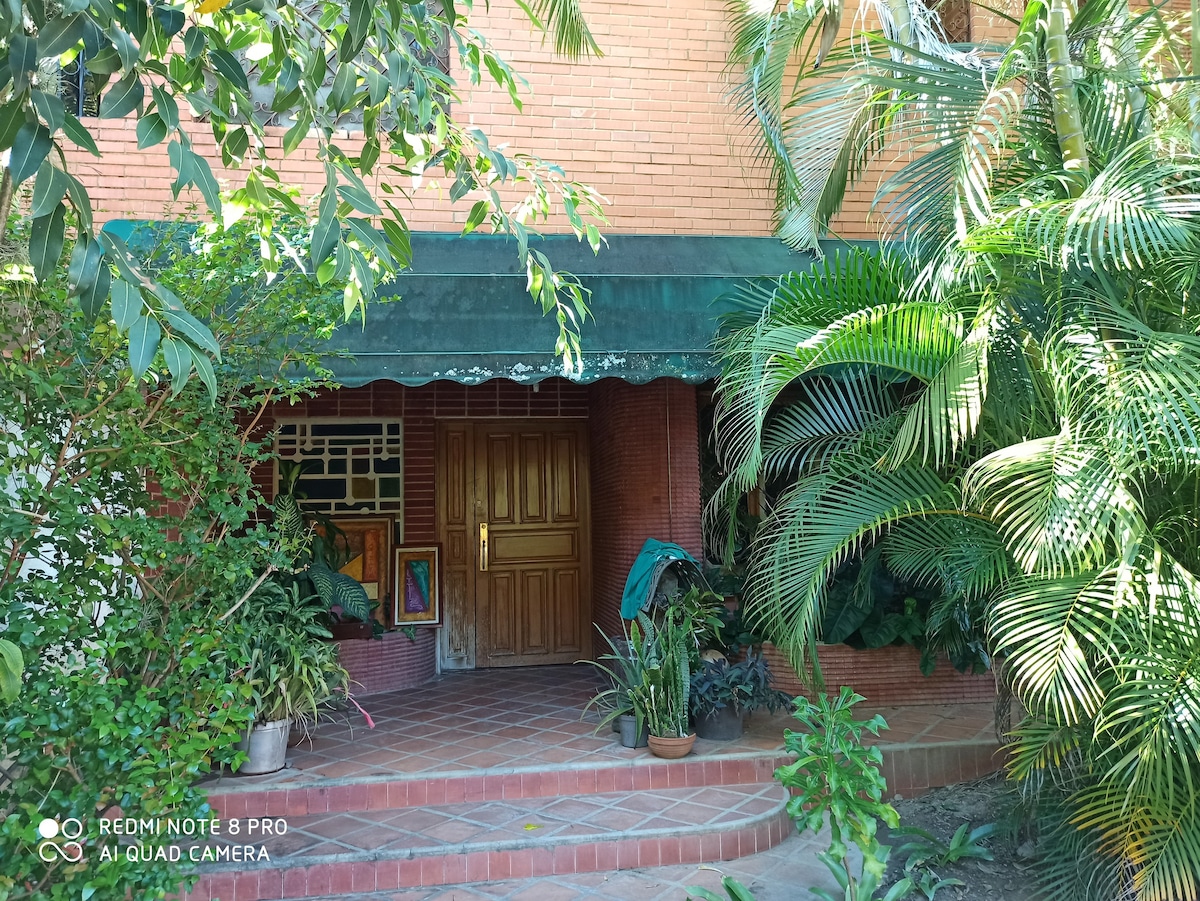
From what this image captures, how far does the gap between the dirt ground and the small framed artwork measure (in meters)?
4.86

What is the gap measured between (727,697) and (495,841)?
193 centimetres

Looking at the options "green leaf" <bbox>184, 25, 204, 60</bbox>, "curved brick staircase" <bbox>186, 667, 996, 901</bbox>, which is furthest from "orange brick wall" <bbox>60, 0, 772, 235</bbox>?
"green leaf" <bbox>184, 25, 204, 60</bbox>

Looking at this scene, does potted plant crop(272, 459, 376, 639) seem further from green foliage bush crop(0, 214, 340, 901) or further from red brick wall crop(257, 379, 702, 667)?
green foliage bush crop(0, 214, 340, 901)

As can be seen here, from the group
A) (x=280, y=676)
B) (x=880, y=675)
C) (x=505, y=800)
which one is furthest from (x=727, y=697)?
(x=280, y=676)

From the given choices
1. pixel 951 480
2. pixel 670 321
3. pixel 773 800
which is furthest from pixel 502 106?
pixel 773 800

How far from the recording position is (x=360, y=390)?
8.63 metres

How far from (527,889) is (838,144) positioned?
5.02 m

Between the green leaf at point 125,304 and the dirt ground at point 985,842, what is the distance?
4429mm

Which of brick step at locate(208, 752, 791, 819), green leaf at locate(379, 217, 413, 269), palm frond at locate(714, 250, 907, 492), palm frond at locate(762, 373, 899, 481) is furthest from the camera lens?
brick step at locate(208, 752, 791, 819)

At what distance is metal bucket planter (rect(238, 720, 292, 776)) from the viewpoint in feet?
17.1

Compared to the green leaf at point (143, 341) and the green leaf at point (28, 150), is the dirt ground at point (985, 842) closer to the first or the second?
the green leaf at point (143, 341)

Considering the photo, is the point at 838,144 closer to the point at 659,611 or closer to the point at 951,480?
the point at 951,480

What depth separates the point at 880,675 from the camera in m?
6.96

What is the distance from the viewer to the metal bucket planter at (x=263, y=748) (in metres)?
5.23
